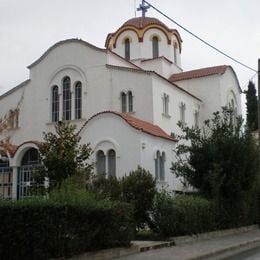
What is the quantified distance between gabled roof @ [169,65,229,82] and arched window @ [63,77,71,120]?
376 inches

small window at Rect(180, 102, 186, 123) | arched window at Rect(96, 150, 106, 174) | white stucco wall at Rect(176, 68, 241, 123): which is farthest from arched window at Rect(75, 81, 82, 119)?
white stucco wall at Rect(176, 68, 241, 123)

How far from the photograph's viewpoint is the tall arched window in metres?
36.9

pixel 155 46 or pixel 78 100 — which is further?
pixel 155 46

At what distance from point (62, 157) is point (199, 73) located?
23.9 m

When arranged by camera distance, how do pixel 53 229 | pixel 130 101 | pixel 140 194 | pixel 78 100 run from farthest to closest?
pixel 78 100
pixel 130 101
pixel 140 194
pixel 53 229

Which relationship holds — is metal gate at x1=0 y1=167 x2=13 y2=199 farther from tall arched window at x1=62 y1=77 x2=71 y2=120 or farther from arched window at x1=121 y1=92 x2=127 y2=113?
arched window at x1=121 y1=92 x2=127 y2=113

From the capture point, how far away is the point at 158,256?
16344 millimetres

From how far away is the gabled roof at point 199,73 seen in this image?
42.9 m

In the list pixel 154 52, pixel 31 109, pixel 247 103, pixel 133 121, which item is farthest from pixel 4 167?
pixel 247 103

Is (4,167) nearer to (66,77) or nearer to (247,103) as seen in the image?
(66,77)

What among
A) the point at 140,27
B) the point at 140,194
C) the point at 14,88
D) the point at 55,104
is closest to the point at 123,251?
the point at 140,194

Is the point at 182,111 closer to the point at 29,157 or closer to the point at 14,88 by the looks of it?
the point at 29,157

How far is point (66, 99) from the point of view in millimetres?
37219

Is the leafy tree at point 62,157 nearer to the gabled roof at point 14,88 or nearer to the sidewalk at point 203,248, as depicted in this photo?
the sidewalk at point 203,248
